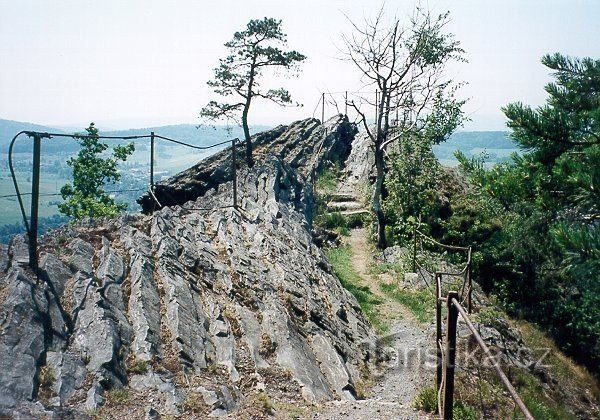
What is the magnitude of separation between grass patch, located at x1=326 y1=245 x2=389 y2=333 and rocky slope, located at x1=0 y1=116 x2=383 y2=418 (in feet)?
3.34

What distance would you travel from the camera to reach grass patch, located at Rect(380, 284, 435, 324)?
43.9 feet

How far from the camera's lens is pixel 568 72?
8906 millimetres

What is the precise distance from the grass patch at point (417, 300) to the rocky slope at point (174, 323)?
78.4 inches

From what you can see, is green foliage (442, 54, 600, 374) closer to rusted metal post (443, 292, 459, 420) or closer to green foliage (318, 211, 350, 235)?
rusted metal post (443, 292, 459, 420)

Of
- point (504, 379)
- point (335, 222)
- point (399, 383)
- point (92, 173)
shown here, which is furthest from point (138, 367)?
point (92, 173)

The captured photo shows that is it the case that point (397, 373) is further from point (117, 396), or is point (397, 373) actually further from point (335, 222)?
point (335, 222)

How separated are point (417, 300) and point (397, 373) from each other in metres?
5.00

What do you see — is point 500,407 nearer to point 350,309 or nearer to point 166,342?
point 350,309

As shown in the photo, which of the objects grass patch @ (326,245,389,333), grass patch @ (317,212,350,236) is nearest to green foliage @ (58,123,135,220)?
grass patch @ (317,212,350,236)

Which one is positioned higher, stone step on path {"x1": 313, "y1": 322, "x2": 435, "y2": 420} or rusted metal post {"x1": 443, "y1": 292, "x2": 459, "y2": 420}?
rusted metal post {"x1": 443, "y1": 292, "x2": 459, "y2": 420}

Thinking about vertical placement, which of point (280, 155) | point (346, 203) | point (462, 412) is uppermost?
point (280, 155)

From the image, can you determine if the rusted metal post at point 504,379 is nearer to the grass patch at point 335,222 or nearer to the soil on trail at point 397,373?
the soil on trail at point 397,373

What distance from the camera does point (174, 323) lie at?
7.68 m

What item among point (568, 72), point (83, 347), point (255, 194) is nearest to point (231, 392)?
point (83, 347)
